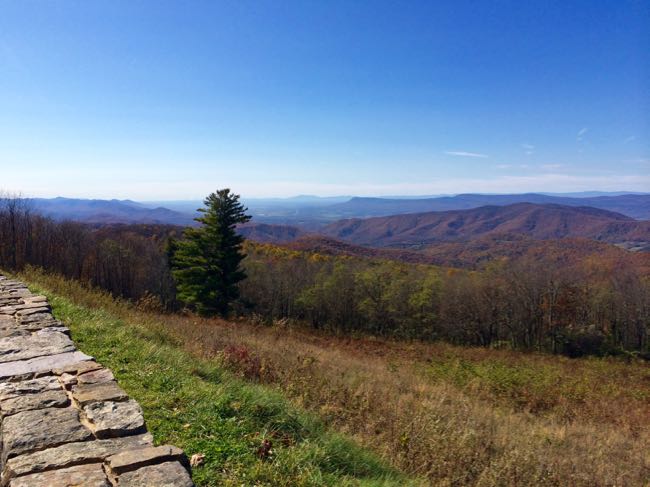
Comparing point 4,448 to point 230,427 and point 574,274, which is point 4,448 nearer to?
point 230,427

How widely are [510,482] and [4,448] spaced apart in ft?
13.5

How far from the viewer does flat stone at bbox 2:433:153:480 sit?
76.3 inches

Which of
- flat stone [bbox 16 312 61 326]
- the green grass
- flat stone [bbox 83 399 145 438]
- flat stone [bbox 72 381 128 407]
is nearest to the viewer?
flat stone [bbox 83 399 145 438]

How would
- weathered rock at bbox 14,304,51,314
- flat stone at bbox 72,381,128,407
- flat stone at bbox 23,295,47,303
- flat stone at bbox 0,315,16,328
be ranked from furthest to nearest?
flat stone at bbox 23,295,47,303 < weathered rock at bbox 14,304,51,314 < flat stone at bbox 0,315,16,328 < flat stone at bbox 72,381,128,407

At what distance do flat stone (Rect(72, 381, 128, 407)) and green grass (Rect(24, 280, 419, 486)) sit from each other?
0.24 m

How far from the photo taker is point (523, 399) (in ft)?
29.8

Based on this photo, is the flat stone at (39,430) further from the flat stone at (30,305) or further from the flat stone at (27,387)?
the flat stone at (30,305)

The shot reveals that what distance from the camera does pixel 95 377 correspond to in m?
3.09

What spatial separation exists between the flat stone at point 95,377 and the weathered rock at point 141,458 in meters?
1.14

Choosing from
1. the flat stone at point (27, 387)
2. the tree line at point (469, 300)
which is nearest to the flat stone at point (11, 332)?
the flat stone at point (27, 387)

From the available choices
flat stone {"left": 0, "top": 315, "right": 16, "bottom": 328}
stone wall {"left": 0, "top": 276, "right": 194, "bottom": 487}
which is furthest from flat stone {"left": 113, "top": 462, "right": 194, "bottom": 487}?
flat stone {"left": 0, "top": 315, "right": 16, "bottom": 328}

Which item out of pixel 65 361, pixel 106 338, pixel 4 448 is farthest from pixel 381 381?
pixel 4 448

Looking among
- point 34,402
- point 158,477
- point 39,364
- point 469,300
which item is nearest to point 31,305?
point 39,364

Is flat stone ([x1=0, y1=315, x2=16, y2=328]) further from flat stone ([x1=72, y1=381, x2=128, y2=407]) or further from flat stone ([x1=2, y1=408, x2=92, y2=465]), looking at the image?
flat stone ([x1=2, y1=408, x2=92, y2=465])
